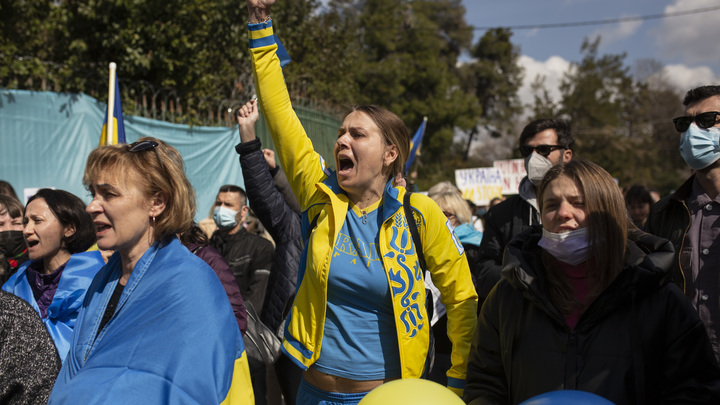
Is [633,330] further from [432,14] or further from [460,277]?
[432,14]

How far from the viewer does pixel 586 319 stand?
1925 millimetres

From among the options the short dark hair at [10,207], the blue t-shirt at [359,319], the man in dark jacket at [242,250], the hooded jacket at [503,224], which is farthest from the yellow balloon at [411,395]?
the short dark hair at [10,207]

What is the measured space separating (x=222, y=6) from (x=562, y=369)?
11.6 m

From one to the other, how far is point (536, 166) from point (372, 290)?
156 cm

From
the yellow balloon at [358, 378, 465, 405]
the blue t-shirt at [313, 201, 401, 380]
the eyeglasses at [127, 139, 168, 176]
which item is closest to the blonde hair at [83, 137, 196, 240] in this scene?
the eyeglasses at [127, 139, 168, 176]

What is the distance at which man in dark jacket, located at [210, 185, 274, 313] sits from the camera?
15.4 ft

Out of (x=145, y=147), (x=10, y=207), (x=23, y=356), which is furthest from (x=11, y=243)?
(x=145, y=147)

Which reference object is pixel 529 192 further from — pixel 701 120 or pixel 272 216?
pixel 272 216

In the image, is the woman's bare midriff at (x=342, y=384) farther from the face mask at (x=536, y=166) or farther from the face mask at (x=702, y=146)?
the face mask at (x=702, y=146)

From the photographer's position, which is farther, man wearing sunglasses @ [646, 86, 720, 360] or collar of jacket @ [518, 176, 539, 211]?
collar of jacket @ [518, 176, 539, 211]

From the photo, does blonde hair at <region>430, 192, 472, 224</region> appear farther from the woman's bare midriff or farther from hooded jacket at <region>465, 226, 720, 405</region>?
hooded jacket at <region>465, 226, 720, 405</region>

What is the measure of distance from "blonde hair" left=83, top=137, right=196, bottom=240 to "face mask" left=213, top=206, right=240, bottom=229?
2677 millimetres

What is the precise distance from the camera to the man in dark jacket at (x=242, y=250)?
469 cm

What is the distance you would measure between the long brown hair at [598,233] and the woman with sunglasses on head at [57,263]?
2388 millimetres
